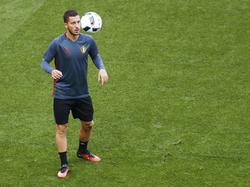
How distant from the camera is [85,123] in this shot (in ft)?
26.8

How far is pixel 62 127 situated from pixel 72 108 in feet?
1.06

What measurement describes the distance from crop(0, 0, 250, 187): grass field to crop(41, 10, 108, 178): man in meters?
0.79

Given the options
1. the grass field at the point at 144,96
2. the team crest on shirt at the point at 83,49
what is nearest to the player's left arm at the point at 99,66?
the team crest on shirt at the point at 83,49

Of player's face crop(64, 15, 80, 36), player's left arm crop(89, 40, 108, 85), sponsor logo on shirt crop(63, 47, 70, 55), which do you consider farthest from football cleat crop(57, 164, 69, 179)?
player's face crop(64, 15, 80, 36)

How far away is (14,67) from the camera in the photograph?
11242mm

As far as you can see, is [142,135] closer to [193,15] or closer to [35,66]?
[35,66]

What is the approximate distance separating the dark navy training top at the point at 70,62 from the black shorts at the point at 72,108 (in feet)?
0.23

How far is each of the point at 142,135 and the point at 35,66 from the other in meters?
3.28

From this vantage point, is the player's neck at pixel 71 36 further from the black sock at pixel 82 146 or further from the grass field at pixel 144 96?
the grass field at pixel 144 96

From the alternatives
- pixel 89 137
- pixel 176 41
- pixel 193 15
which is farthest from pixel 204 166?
pixel 193 15

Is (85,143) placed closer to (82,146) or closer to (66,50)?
(82,146)

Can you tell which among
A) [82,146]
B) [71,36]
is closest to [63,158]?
[82,146]

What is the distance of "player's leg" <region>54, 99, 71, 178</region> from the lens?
7.83 m

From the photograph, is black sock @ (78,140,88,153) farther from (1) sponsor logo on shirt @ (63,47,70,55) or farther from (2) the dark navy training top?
(1) sponsor logo on shirt @ (63,47,70,55)
